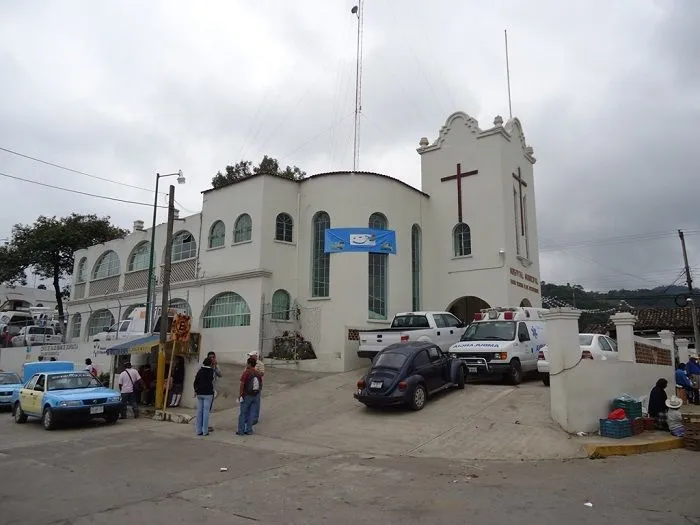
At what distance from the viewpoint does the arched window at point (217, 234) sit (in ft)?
82.8

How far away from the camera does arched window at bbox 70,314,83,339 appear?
34719 millimetres

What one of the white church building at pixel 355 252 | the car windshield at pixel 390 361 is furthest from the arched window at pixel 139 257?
the car windshield at pixel 390 361

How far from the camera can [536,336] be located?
17516mm

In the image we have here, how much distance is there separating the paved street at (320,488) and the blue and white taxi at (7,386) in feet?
31.3

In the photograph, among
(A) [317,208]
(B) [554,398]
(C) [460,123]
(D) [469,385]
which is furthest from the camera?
(C) [460,123]

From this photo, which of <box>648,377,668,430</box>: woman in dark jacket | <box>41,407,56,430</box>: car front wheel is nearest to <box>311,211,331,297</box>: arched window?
<box>41,407,56,430</box>: car front wheel

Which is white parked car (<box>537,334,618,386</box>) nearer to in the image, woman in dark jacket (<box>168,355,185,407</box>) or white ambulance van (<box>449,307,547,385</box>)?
white ambulance van (<box>449,307,547,385</box>)

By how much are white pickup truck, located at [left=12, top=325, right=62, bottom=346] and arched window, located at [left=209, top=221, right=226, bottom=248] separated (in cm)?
1369

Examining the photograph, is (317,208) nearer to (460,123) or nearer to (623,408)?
(460,123)

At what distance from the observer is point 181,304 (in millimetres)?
26406

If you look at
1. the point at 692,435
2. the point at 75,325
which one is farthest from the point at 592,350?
the point at 75,325

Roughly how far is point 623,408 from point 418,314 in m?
7.92

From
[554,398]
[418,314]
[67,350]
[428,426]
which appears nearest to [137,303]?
[67,350]

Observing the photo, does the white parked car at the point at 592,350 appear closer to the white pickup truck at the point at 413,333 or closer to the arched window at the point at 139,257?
the white pickup truck at the point at 413,333
